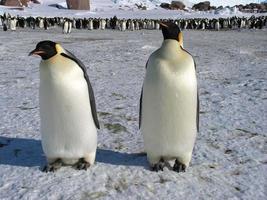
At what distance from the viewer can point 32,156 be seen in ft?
12.8

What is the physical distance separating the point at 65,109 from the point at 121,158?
753 mm

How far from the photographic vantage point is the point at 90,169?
356cm

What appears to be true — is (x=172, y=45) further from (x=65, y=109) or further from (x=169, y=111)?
(x=65, y=109)

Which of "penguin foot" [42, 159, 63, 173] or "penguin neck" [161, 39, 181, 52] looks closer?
"penguin neck" [161, 39, 181, 52]

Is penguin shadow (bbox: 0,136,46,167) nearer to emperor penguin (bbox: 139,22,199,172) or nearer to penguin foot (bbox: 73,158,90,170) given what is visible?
penguin foot (bbox: 73,158,90,170)

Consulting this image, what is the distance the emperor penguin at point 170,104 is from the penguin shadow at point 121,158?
0.15 m

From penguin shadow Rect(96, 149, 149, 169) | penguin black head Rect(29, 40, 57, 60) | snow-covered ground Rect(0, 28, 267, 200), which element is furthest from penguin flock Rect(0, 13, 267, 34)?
penguin black head Rect(29, 40, 57, 60)

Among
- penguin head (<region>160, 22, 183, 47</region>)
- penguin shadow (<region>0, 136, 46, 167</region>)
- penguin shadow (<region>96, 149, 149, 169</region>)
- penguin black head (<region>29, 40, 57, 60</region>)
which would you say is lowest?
penguin shadow (<region>96, 149, 149, 169</region>)

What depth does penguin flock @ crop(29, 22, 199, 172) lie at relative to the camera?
3.35 metres

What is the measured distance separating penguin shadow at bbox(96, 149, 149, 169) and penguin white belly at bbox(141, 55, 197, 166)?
0.16 metres

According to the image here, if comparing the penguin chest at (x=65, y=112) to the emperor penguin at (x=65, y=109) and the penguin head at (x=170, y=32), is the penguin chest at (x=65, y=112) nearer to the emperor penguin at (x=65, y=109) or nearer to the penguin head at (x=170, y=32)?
the emperor penguin at (x=65, y=109)

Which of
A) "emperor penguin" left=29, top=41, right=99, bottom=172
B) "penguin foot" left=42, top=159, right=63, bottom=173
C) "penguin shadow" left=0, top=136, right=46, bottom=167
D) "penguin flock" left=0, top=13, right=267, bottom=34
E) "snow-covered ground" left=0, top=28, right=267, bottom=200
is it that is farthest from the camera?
"penguin flock" left=0, top=13, right=267, bottom=34

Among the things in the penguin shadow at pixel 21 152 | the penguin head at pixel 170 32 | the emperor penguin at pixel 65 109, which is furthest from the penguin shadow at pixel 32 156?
the penguin head at pixel 170 32

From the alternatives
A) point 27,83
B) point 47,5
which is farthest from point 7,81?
Result: point 47,5
